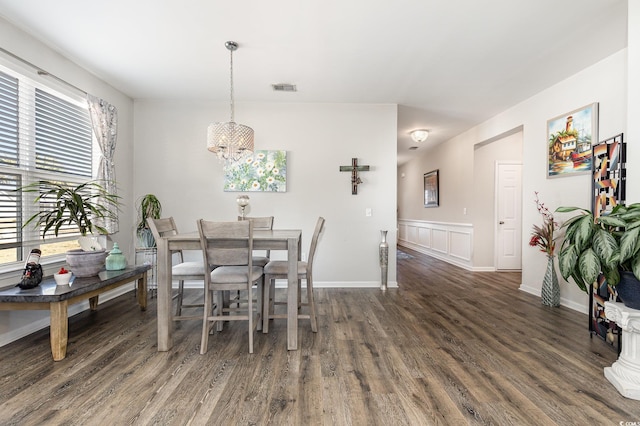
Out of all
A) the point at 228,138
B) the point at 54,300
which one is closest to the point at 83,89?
the point at 228,138

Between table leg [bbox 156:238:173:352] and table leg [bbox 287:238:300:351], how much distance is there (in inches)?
36.4

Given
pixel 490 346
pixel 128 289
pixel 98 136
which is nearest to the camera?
pixel 490 346

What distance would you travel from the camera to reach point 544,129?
12.3 ft

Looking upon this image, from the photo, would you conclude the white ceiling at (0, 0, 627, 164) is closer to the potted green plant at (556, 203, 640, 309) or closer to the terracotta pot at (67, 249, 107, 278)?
the potted green plant at (556, 203, 640, 309)

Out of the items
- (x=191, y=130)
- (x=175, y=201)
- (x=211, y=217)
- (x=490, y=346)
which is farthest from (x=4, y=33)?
(x=490, y=346)

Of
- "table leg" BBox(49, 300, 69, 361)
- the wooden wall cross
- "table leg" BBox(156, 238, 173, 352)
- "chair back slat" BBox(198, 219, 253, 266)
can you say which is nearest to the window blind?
"table leg" BBox(49, 300, 69, 361)

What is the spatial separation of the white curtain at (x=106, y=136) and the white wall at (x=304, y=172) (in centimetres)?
59

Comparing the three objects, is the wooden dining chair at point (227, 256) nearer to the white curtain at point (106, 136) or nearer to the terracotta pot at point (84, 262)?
the terracotta pot at point (84, 262)

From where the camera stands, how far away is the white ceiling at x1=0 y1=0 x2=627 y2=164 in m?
2.24

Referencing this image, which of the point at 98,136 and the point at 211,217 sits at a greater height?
the point at 98,136

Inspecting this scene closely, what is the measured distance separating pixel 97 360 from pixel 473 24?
3.86 metres

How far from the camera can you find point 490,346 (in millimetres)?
2357

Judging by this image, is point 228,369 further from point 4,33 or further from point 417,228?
point 417,228

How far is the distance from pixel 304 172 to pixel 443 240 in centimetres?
388
